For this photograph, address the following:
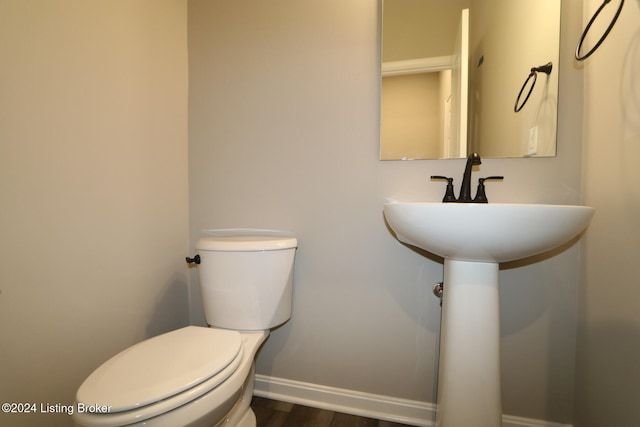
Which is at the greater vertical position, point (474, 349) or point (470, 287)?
point (470, 287)

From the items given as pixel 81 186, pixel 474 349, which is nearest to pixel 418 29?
pixel 474 349

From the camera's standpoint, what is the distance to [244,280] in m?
0.98

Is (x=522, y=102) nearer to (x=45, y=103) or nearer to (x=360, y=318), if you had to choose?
(x=360, y=318)

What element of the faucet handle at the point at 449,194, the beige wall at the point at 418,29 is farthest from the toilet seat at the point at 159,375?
the beige wall at the point at 418,29

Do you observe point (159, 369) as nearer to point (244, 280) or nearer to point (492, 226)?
point (244, 280)

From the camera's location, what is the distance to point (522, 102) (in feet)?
3.15

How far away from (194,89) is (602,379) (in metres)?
1.86

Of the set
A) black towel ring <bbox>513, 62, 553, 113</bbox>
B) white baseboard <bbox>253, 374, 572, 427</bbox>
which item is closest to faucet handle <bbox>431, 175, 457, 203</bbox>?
black towel ring <bbox>513, 62, 553, 113</bbox>

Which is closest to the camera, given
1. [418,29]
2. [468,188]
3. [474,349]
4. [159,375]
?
[159,375]

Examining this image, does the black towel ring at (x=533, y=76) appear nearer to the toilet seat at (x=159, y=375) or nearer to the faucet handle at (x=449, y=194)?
the faucet handle at (x=449, y=194)

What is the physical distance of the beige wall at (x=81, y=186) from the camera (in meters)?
0.70

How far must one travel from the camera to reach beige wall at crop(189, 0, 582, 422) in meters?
0.94

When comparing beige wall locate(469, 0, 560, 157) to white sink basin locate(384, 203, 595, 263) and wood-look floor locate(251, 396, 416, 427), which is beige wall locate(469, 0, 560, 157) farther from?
wood-look floor locate(251, 396, 416, 427)

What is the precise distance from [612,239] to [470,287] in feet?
1.42
